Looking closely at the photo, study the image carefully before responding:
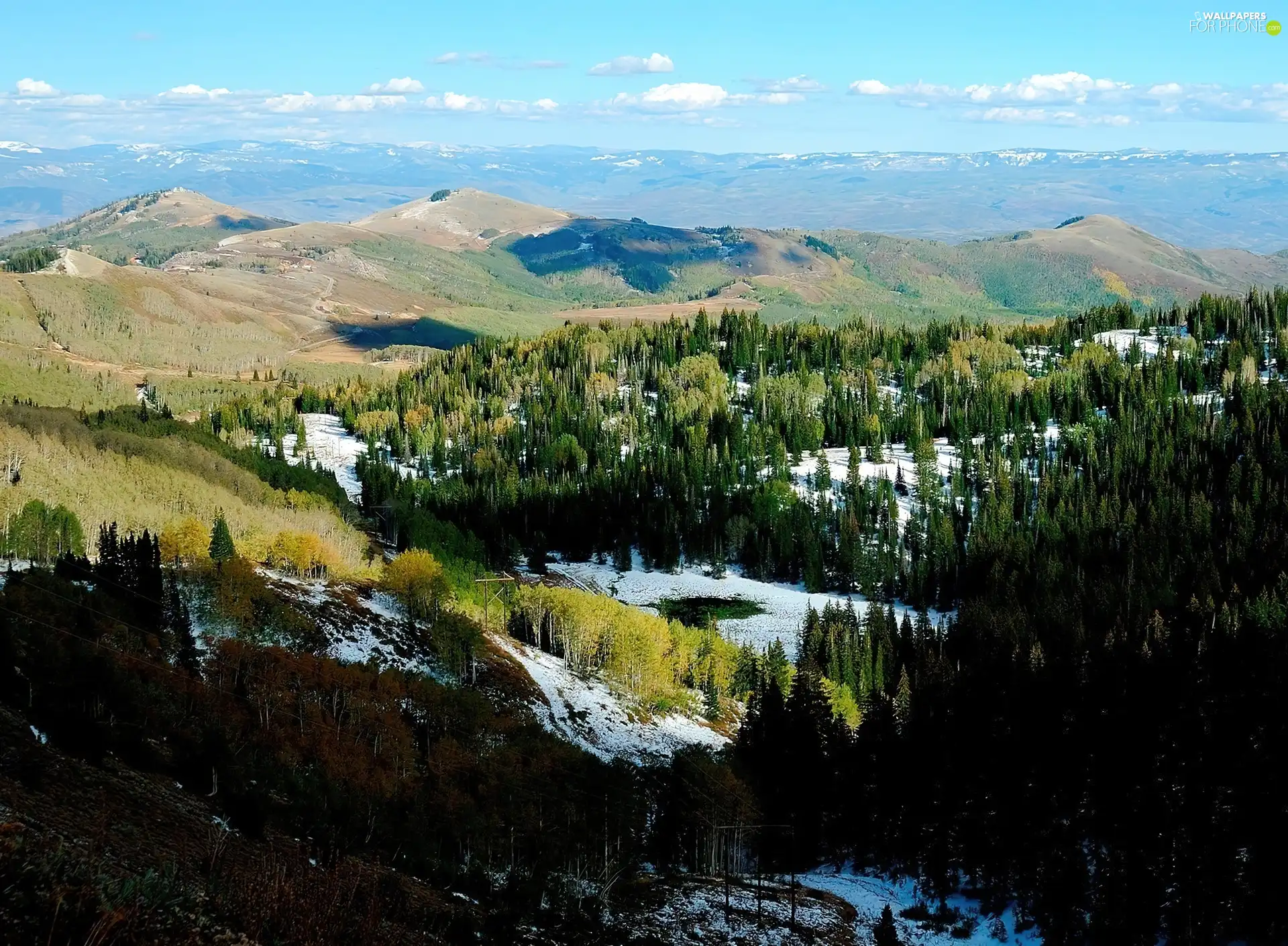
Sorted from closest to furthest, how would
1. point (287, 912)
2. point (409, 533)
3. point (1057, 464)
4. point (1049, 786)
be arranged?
1. point (287, 912)
2. point (1049, 786)
3. point (409, 533)
4. point (1057, 464)

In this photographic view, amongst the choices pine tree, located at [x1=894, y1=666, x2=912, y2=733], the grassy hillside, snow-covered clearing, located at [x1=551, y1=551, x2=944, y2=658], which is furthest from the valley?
snow-covered clearing, located at [x1=551, y1=551, x2=944, y2=658]

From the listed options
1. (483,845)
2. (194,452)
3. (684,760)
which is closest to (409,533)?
(194,452)

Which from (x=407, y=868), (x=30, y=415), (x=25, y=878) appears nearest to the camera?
(x=25, y=878)

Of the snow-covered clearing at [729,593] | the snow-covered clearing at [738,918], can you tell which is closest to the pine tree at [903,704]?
the snow-covered clearing at [738,918]

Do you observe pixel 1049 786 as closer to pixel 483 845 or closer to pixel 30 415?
pixel 483 845

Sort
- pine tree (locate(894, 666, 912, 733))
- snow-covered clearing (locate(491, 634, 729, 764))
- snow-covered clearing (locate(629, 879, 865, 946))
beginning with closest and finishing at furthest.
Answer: snow-covered clearing (locate(629, 879, 865, 946))
pine tree (locate(894, 666, 912, 733))
snow-covered clearing (locate(491, 634, 729, 764))

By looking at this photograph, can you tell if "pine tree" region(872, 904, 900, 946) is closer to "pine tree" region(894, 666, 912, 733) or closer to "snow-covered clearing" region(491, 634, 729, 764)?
"pine tree" region(894, 666, 912, 733)
